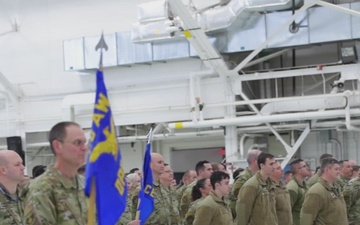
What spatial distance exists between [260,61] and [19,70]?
590cm

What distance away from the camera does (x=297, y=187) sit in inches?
300

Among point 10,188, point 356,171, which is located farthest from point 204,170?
point 10,188

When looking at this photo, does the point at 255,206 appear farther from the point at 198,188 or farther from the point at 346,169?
the point at 346,169

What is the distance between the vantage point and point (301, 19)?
11539mm

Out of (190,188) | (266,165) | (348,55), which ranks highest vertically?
(348,55)

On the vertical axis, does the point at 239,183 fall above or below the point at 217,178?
below

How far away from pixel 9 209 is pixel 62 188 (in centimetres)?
137

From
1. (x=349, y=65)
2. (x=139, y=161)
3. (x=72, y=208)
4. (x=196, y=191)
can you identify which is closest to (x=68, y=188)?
(x=72, y=208)

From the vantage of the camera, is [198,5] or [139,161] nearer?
[198,5]

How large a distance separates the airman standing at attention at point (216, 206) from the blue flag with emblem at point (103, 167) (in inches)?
105

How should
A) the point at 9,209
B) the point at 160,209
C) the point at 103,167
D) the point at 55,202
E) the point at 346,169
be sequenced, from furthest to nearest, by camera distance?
the point at 346,169, the point at 160,209, the point at 9,209, the point at 55,202, the point at 103,167

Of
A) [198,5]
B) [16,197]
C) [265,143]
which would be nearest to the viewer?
[16,197]

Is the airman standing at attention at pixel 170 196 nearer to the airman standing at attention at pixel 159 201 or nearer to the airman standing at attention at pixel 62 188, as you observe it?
the airman standing at attention at pixel 159 201

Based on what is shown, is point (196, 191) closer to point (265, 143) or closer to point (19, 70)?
point (265, 143)
